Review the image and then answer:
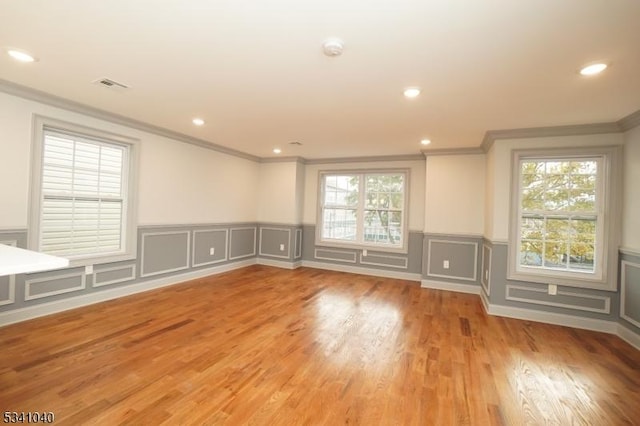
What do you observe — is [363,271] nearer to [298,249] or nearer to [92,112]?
[298,249]

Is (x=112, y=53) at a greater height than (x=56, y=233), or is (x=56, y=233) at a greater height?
(x=112, y=53)

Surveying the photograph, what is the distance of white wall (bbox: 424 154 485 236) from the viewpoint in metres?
4.90

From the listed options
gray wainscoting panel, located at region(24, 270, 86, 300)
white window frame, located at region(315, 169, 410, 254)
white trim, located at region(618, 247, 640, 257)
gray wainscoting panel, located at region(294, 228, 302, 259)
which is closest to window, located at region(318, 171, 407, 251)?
white window frame, located at region(315, 169, 410, 254)

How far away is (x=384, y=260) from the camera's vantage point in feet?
19.2

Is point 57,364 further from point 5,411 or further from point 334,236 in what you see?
point 334,236

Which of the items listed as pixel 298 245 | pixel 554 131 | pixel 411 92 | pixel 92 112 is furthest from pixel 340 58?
pixel 298 245

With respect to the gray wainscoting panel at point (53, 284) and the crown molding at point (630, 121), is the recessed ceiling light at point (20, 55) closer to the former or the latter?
the gray wainscoting panel at point (53, 284)

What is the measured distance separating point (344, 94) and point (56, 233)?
3583 millimetres

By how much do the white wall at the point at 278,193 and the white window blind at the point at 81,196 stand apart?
9.58 feet

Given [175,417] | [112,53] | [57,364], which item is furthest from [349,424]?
[112,53]

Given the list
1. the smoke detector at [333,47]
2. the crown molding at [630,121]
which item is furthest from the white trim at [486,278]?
the smoke detector at [333,47]

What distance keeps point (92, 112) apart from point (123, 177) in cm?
88

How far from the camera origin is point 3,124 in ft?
9.59

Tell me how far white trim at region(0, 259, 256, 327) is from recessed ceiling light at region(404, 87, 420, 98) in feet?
14.0
